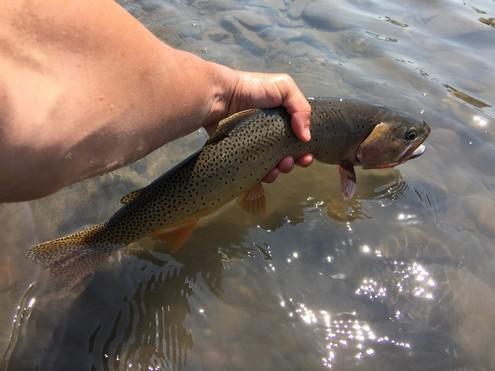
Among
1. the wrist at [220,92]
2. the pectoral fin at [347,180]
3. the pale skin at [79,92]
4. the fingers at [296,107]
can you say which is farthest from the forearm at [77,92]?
the pectoral fin at [347,180]

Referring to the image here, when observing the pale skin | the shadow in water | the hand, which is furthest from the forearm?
the shadow in water

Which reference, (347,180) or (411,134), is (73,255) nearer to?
(347,180)

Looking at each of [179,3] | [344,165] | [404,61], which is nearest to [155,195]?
[344,165]

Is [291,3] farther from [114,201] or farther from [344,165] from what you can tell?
[114,201]

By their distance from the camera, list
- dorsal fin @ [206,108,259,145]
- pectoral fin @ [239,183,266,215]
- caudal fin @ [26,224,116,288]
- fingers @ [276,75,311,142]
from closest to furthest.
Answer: caudal fin @ [26,224,116,288] → dorsal fin @ [206,108,259,145] → fingers @ [276,75,311,142] → pectoral fin @ [239,183,266,215]

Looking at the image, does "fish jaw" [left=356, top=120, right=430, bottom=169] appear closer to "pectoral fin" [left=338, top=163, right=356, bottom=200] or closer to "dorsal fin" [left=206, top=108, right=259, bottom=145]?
"pectoral fin" [left=338, top=163, right=356, bottom=200]
